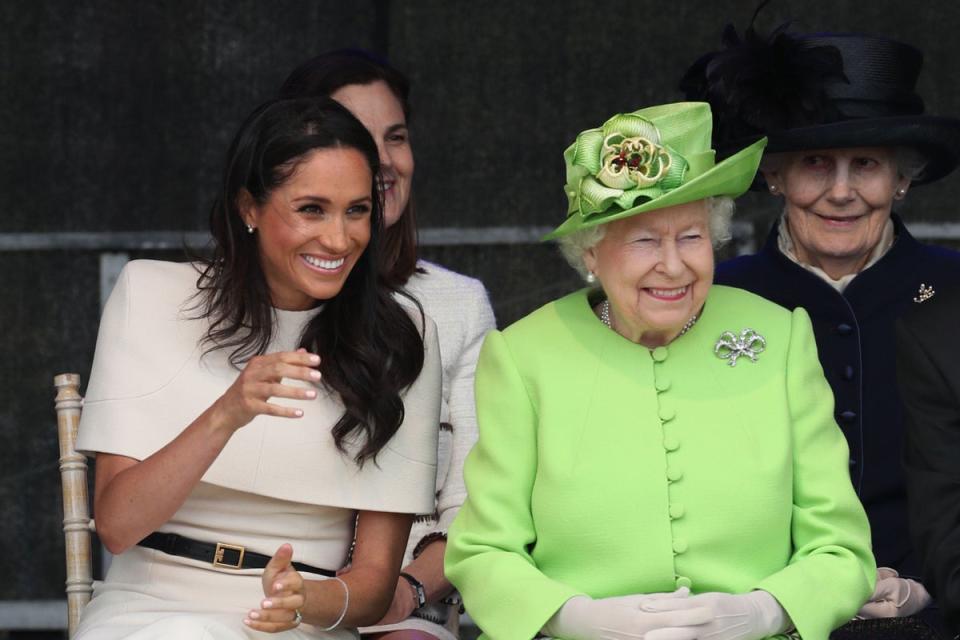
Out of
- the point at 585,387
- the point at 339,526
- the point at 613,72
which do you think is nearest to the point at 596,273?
the point at 585,387

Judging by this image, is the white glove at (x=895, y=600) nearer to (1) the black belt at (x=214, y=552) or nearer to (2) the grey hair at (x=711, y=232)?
(2) the grey hair at (x=711, y=232)

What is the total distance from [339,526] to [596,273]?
0.82 m

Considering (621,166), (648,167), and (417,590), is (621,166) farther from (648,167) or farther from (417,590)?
(417,590)

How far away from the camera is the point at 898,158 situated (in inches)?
184

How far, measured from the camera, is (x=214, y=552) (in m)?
4.15

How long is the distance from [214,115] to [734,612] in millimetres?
2863

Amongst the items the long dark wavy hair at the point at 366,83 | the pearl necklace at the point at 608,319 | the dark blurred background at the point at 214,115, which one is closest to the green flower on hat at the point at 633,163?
the pearl necklace at the point at 608,319

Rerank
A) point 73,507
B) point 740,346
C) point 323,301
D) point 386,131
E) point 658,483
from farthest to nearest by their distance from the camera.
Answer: point 386,131 < point 73,507 < point 323,301 < point 740,346 < point 658,483

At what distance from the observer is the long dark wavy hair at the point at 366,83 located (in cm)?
486

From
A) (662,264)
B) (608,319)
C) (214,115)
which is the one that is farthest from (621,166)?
(214,115)

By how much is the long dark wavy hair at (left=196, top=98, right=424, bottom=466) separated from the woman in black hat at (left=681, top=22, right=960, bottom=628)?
98cm

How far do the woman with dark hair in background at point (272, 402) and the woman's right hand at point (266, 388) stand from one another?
12.2 inches

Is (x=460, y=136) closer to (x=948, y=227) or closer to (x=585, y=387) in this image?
(x=948, y=227)

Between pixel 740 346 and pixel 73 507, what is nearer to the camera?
pixel 740 346
